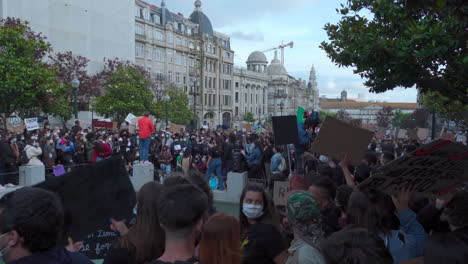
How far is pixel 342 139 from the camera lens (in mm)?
5184

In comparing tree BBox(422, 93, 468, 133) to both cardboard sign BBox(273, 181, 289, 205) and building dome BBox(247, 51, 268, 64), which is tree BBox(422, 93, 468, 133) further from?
building dome BBox(247, 51, 268, 64)

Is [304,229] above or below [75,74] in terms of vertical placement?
below

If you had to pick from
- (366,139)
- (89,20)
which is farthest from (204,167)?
(89,20)

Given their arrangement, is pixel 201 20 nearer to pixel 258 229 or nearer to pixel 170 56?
pixel 170 56

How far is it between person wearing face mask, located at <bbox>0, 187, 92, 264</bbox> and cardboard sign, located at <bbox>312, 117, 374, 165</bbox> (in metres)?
3.63

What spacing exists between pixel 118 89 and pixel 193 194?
36.3 meters

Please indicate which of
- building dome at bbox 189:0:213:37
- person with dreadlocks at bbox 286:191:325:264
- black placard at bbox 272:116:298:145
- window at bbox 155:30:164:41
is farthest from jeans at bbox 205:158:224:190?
building dome at bbox 189:0:213:37

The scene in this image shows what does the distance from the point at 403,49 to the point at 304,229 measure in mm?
5427

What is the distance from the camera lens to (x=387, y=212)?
3.73 m

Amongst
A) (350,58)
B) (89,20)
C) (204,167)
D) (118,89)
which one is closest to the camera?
(350,58)

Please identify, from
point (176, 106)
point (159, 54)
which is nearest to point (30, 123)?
point (176, 106)

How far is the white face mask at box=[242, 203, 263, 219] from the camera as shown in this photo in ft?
13.2

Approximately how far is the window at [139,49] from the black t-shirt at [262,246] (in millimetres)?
55428

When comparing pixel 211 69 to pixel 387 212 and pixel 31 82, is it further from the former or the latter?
pixel 387 212
